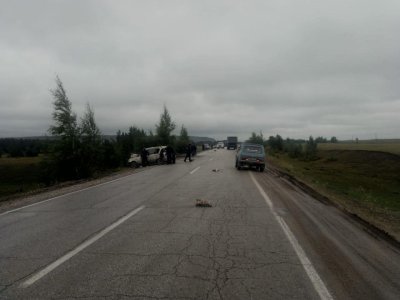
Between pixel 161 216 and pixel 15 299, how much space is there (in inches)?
202

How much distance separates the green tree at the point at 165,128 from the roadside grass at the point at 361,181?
15.0 meters

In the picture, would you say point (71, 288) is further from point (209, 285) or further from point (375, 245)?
point (375, 245)

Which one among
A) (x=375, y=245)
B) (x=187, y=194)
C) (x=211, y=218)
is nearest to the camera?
(x=375, y=245)

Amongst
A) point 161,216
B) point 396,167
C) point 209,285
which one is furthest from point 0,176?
point 209,285

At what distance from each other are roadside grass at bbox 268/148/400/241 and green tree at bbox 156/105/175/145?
1503cm

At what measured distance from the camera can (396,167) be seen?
1826 inches

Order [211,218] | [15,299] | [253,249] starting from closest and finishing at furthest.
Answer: [15,299] < [253,249] < [211,218]

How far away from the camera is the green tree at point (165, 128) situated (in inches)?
2127

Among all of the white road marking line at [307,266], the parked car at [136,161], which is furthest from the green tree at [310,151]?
the white road marking line at [307,266]

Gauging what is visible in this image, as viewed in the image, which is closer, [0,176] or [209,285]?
[209,285]

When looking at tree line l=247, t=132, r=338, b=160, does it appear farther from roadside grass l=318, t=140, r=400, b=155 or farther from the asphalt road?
the asphalt road

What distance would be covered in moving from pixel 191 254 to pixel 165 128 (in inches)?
1932

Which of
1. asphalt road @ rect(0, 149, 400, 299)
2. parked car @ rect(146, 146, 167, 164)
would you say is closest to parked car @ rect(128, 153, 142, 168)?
parked car @ rect(146, 146, 167, 164)

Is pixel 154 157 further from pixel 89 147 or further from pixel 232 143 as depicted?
pixel 232 143
